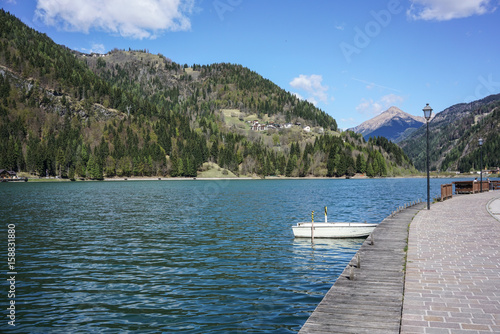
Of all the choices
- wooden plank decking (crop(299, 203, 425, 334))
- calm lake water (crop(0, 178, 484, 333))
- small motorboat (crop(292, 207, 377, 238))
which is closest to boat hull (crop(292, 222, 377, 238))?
small motorboat (crop(292, 207, 377, 238))

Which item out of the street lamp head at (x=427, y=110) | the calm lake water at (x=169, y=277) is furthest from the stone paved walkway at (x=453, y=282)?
the street lamp head at (x=427, y=110)

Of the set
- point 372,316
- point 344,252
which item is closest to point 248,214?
point 344,252

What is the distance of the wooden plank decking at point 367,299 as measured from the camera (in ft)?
29.6

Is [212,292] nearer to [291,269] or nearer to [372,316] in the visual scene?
[291,269]

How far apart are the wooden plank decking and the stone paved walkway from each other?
38 centimetres

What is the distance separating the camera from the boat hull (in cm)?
2811

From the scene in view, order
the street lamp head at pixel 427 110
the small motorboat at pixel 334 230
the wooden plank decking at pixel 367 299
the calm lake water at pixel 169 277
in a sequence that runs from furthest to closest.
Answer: the street lamp head at pixel 427 110
the small motorboat at pixel 334 230
the calm lake water at pixel 169 277
the wooden plank decking at pixel 367 299

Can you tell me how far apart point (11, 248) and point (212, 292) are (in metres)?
17.2

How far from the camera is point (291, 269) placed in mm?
19625

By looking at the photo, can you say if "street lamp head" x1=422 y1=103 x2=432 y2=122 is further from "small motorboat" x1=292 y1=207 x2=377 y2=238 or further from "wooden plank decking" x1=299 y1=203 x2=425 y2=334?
"wooden plank decking" x1=299 y1=203 x2=425 y2=334

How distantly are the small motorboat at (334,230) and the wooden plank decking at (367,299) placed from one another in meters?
10.1

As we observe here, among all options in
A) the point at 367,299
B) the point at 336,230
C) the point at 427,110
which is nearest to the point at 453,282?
the point at 367,299

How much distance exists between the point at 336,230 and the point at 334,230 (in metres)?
0.15

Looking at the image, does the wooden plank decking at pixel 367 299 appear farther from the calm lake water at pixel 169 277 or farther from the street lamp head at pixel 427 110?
the street lamp head at pixel 427 110
